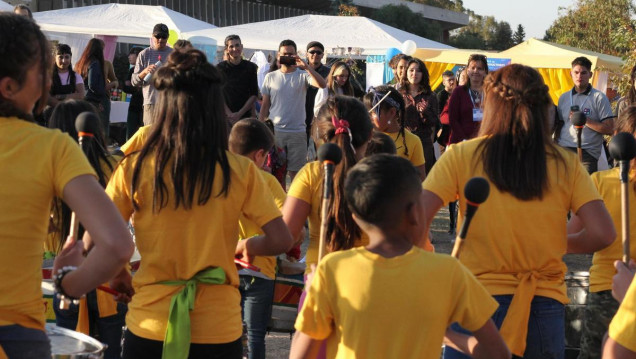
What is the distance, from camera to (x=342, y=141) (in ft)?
14.3

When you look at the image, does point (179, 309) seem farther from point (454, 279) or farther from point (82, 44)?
point (82, 44)

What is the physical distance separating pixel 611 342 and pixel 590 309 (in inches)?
79.1

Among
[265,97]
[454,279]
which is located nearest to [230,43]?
[265,97]

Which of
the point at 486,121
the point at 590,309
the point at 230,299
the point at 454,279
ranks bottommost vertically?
the point at 590,309

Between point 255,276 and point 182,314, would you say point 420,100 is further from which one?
point 182,314

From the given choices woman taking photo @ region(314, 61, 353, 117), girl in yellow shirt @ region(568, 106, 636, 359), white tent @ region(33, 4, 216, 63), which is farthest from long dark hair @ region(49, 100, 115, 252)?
white tent @ region(33, 4, 216, 63)

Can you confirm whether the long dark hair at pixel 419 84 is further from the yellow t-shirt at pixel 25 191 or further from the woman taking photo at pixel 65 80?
the yellow t-shirt at pixel 25 191

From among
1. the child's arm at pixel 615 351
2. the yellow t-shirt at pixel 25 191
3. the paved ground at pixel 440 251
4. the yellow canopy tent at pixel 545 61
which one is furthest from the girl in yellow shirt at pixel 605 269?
the yellow canopy tent at pixel 545 61

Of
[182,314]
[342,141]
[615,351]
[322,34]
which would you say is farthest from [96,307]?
[322,34]

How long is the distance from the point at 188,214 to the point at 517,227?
46.4 inches

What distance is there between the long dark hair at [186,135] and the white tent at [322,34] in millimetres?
16395

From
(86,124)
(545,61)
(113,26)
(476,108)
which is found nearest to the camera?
(86,124)

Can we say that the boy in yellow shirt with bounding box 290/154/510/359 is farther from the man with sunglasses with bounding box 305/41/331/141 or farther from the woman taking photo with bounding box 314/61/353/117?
the man with sunglasses with bounding box 305/41/331/141

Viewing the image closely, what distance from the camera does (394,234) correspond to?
2.98m
